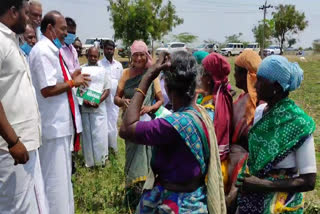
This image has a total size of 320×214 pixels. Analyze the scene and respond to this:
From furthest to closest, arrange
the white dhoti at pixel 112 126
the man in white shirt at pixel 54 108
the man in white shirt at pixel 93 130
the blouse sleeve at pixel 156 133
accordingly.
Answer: the white dhoti at pixel 112 126, the man in white shirt at pixel 93 130, the man in white shirt at pixel 54 108, the blouse sleeve at pixel 156 133

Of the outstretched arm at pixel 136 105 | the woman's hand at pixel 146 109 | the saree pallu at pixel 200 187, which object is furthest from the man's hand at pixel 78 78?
the saree pallu at pixel 200 187

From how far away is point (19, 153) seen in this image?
2105 mm

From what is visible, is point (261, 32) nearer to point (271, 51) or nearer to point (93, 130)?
point (271, 51)

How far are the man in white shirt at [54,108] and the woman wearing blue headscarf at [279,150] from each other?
5.69 ft

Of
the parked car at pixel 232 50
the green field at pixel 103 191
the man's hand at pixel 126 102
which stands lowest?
the parked car at pixel 232 50

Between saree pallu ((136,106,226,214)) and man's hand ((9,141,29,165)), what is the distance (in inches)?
32.9

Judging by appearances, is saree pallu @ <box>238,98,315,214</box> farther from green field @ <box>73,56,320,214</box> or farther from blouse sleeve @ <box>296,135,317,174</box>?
green field @ <box>73,56,320,214</box>

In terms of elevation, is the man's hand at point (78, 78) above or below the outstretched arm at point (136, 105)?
below

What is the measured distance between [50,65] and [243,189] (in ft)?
6.28

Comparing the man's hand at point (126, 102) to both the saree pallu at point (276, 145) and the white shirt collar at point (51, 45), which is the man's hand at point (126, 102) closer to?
the white shirt collar at point (51, 45)

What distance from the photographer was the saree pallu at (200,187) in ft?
5.57

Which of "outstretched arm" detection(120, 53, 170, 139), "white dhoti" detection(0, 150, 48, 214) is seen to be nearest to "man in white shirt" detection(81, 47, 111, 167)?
"white dhoti" detection(0, 150, 48, 214)

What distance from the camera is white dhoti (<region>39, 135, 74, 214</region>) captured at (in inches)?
118

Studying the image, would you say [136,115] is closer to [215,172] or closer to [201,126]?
[201,126]
